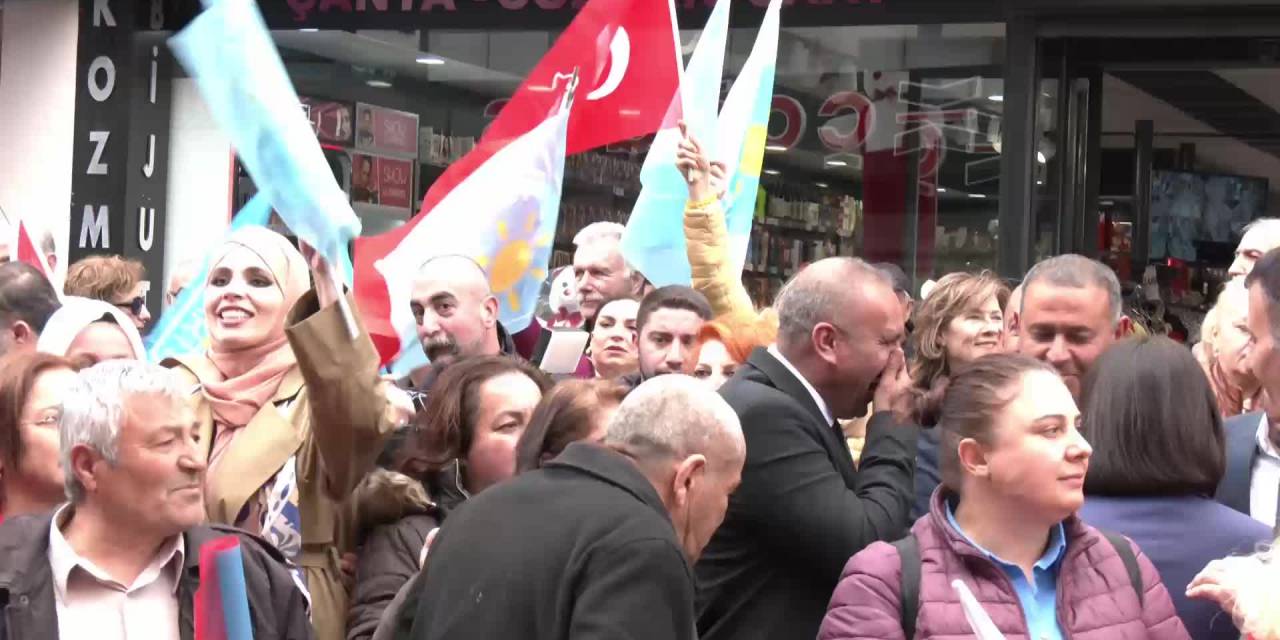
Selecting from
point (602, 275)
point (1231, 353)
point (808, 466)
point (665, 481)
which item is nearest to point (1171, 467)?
point (808, 466)

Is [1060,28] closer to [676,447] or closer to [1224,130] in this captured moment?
[1224,130]

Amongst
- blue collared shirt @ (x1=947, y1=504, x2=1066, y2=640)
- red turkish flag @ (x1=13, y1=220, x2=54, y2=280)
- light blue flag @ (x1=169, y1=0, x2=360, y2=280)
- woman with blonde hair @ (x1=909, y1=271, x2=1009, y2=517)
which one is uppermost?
light blue flag @ (x1=169, y1=0, x2=360, y2=280)

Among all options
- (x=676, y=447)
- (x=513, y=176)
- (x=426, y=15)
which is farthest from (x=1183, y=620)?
(x=426, y=15)

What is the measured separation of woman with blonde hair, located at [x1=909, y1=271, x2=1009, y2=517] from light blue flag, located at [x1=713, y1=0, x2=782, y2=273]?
187 centimetres

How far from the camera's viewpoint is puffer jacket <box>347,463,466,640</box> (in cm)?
492

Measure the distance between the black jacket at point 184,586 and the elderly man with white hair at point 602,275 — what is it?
376cm

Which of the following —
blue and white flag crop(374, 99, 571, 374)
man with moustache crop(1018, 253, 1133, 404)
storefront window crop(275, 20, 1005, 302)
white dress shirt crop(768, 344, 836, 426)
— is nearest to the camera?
white dress shirt crop(768, 344, 836, 426)

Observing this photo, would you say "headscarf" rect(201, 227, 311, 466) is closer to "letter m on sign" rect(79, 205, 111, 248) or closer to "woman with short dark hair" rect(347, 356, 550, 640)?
"woman with short dark hair" rect(347, 356, 550, 640)

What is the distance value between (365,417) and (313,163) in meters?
0.65

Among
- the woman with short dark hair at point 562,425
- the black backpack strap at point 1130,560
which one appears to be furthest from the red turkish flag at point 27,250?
the black backpack strap at point 1130,560

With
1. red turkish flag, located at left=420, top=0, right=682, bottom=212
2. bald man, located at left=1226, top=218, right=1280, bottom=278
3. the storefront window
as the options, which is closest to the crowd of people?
bald man, located at left=1226, top=218, right=1280, bottom=278

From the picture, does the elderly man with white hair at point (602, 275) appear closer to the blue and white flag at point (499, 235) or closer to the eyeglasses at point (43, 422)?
the blue and white flag at point (499, 235)

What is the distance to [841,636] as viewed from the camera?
4.05 m

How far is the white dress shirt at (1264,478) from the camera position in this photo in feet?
15.9
